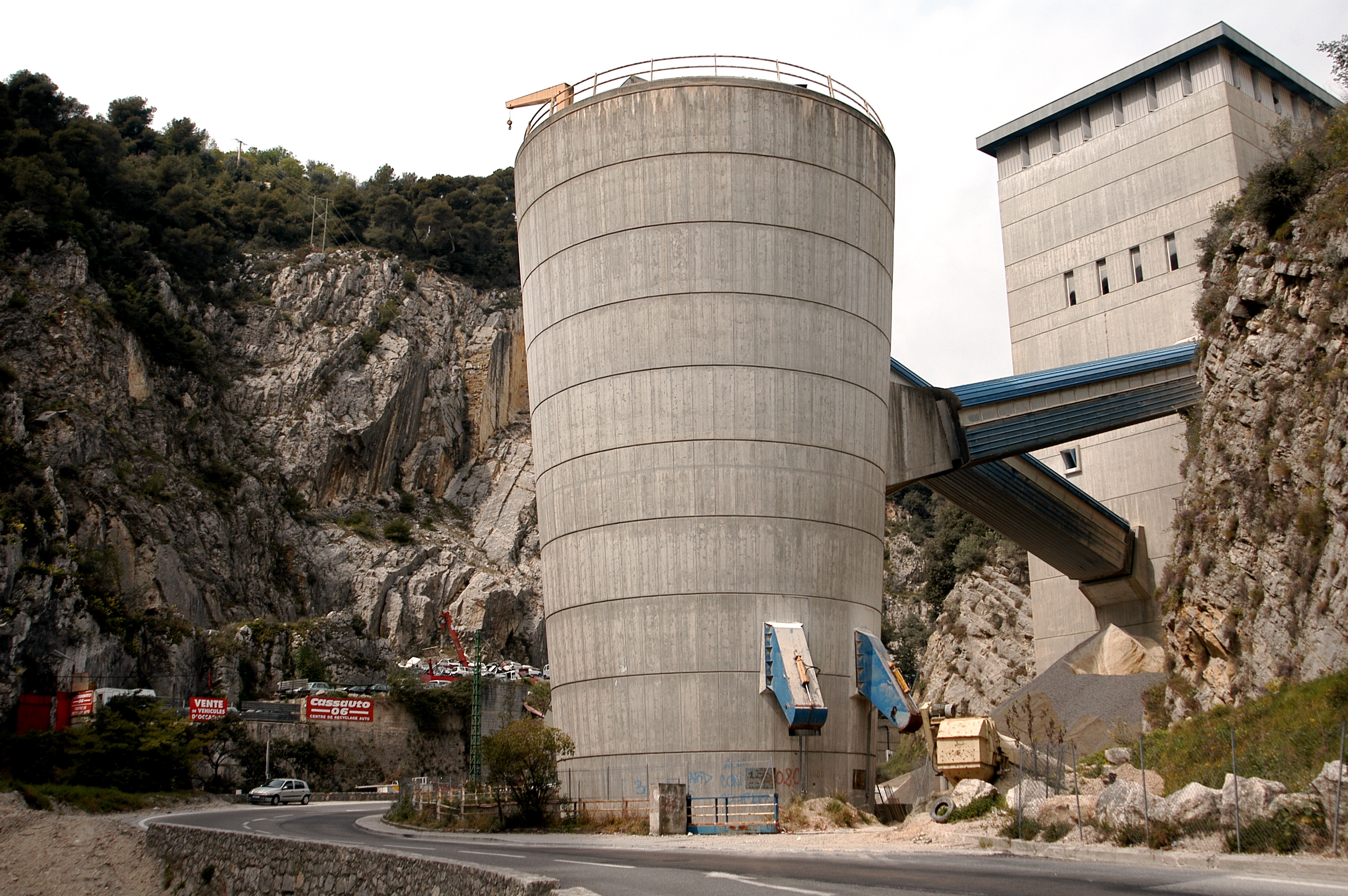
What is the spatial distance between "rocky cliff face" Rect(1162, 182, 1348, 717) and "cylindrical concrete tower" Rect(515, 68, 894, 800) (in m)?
9.43

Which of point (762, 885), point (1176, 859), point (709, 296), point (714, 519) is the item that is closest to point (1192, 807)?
point (1176, 859)

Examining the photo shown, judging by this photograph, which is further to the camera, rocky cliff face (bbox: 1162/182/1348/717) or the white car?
the white car

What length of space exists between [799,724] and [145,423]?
58473 millimetres

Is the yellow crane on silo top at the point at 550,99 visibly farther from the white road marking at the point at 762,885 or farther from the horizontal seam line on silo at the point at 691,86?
the white road marking at the point at 762,885

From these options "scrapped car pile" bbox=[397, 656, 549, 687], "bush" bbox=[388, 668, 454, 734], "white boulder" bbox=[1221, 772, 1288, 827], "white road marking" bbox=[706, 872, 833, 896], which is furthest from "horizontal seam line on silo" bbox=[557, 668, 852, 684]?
"scrapped car pile" bbox=[397, 656, 549, 687]

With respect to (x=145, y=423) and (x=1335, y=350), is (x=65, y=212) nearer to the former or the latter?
(x=145, y=423)

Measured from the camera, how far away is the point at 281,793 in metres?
49.5

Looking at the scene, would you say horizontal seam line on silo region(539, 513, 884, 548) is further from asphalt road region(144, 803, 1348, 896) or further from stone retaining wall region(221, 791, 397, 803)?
stone retaining wall region(221, 791, 397, 803)

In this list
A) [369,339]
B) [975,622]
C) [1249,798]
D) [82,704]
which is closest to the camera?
[1249,798]

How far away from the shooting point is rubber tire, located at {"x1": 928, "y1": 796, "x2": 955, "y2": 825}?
23.1 meters

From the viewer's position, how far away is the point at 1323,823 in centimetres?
1376

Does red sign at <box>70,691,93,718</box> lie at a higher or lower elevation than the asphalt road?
higher

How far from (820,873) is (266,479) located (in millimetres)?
74047

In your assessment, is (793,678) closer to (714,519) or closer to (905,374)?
(714,519)
